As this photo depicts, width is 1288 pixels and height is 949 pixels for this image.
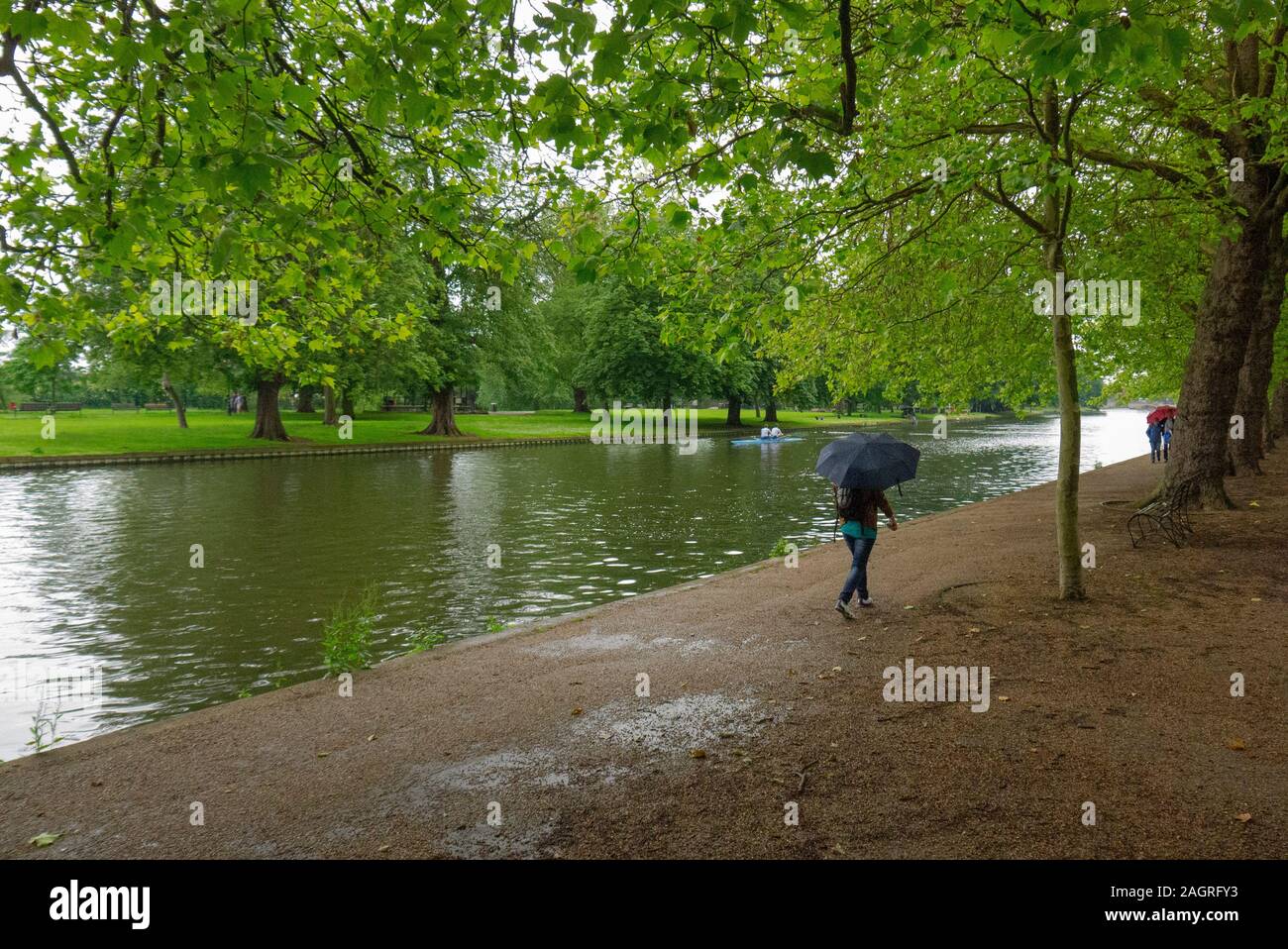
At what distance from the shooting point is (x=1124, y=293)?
14.0 metres

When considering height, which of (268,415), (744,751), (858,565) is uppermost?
(268,415)

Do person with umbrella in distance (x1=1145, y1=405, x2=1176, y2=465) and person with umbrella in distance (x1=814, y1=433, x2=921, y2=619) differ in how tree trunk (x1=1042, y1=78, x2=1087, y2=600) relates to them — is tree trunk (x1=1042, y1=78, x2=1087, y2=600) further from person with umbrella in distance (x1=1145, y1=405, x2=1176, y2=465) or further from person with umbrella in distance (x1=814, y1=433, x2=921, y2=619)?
person with umbrella in distance (x1=1145, y1=405, x2=1176, y2=465)

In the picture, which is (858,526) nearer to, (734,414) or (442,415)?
(442,415)

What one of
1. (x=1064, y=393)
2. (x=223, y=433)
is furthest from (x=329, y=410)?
(x=1064, y=393)

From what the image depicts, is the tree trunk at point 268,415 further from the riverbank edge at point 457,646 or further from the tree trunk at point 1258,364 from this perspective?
the tree trunk at point 1258,364

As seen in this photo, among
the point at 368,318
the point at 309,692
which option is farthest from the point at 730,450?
the point at 309,692

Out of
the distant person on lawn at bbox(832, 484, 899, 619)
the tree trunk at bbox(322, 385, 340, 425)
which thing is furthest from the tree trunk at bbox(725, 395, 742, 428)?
the distant person on lawn at bbox(832, 484, 899, 619)

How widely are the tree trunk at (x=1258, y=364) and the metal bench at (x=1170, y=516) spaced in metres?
3.30

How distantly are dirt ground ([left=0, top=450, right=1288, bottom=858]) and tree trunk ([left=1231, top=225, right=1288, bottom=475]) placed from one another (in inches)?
369

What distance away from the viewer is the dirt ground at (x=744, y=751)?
4.32m

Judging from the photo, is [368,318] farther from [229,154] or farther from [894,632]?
[894,632]

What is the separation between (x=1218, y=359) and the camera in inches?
506

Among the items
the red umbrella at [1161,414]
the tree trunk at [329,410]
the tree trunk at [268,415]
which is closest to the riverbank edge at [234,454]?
the tree trunk at [268,415]

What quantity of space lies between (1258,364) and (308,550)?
22406 millimetres
